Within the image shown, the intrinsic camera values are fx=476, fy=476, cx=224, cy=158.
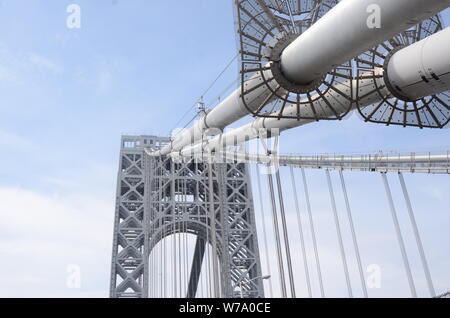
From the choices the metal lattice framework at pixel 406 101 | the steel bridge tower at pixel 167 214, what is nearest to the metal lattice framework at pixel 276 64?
the metal lattice framework at pixel 406 101

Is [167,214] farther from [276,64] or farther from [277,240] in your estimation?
[276,64]

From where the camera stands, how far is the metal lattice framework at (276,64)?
842 cm

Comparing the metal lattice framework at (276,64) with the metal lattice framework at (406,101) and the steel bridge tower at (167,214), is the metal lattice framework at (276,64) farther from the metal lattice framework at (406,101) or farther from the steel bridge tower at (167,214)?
the steel bridge tower at (167,214)

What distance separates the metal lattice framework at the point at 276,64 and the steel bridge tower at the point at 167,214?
32306 mm

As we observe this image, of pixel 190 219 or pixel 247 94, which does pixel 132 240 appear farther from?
pixel 247 94

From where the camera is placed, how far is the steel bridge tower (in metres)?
41.9

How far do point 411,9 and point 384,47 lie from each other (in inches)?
123

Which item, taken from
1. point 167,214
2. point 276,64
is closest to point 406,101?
point 276,64

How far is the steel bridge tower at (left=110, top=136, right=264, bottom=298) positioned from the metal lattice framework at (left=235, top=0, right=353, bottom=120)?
3231 cm

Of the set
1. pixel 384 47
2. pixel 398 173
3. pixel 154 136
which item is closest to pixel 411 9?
pixel 384 47

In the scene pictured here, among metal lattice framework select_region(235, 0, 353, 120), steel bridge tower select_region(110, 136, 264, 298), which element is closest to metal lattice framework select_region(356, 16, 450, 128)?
metal lattice framework select_region(235, 0, 353, 120)

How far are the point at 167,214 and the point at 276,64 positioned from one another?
37688 millimetres

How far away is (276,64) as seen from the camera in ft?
27.1

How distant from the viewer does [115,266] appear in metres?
41.2
